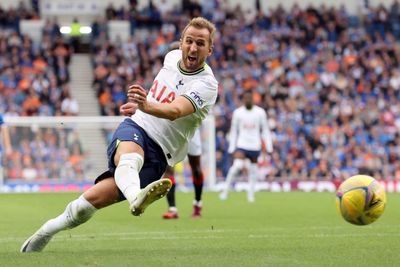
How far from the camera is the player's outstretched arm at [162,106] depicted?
714 centimetres

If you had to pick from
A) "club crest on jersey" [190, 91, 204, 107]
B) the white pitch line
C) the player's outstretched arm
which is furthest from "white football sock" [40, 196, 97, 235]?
the white pitch line

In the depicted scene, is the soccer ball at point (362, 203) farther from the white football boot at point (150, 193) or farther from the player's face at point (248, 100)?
the player's face at point (248, 100)

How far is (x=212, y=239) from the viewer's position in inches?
386

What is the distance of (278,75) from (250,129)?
41.0 ft

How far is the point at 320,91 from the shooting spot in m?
30.7

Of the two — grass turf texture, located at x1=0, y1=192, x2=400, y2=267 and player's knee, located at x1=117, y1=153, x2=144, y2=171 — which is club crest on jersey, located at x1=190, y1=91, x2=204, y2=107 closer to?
player's knee, located at x1=117, y1=153, x2=144, y2=171

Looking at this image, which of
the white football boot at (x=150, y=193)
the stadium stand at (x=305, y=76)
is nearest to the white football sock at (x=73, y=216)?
the white football boot at (x=150, y=193)

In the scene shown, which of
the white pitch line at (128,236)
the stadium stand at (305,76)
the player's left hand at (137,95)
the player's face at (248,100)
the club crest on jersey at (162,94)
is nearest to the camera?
the player's left hand at (137,95)

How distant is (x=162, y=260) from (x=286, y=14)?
28.1 m

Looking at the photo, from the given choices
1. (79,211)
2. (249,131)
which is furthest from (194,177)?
(79,211)

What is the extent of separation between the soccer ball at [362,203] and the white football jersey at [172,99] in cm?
163

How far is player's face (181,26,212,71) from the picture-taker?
7.96 meters

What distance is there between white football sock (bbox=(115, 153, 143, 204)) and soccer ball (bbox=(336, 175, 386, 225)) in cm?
215

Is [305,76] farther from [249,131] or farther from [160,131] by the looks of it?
[160,131]
